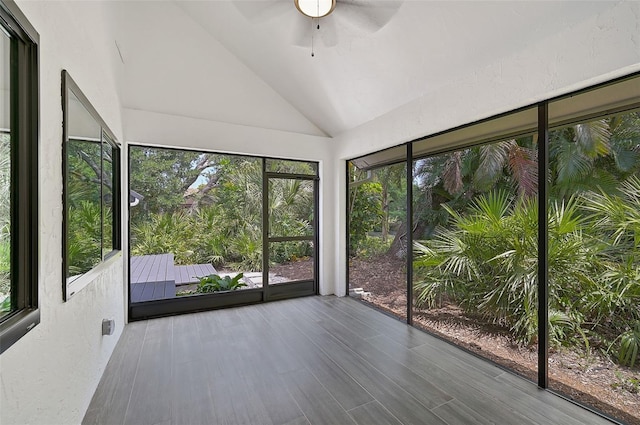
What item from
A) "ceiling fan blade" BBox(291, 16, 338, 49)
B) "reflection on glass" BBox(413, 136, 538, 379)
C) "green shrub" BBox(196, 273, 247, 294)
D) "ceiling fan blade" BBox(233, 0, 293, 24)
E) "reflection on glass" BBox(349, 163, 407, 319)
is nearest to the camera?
"ceiling fan blade" BBox(233, 0, 293, 24)

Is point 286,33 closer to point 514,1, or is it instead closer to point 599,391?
point 514,1

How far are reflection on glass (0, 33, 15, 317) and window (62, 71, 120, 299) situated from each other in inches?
18.7

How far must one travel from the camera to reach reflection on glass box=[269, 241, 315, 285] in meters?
4.57

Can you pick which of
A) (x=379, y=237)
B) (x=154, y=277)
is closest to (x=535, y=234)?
(x=379, y=237)

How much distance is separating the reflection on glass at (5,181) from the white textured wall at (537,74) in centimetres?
304

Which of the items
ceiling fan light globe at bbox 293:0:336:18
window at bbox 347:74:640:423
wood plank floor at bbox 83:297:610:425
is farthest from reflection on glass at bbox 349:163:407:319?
ceiling fan light globe at bbox 293:0:336:18

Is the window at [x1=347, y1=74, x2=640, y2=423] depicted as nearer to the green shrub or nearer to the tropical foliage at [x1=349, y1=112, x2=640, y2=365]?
the tropical foliage at [x1=349, y1=112, x2=640, y2=365]

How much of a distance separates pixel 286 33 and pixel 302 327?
335 centimetres

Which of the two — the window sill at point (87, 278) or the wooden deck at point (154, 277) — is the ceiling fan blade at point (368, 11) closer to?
the window sill at point (87, 278)

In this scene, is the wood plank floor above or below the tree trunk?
below

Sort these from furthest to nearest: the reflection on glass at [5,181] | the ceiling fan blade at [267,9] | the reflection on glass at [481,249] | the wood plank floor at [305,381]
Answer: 1. the reflection on glass at [481,249]
2. the ceiling fan blade at [267,9]
3. the wood plank floor at [305,381]
4. the reflection on glass at [5,181]

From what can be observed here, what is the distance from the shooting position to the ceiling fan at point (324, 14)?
2.08 metres

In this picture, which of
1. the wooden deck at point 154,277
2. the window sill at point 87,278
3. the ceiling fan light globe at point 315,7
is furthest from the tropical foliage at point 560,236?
the wooden deck at point 154,277

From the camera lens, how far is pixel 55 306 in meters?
1.54
